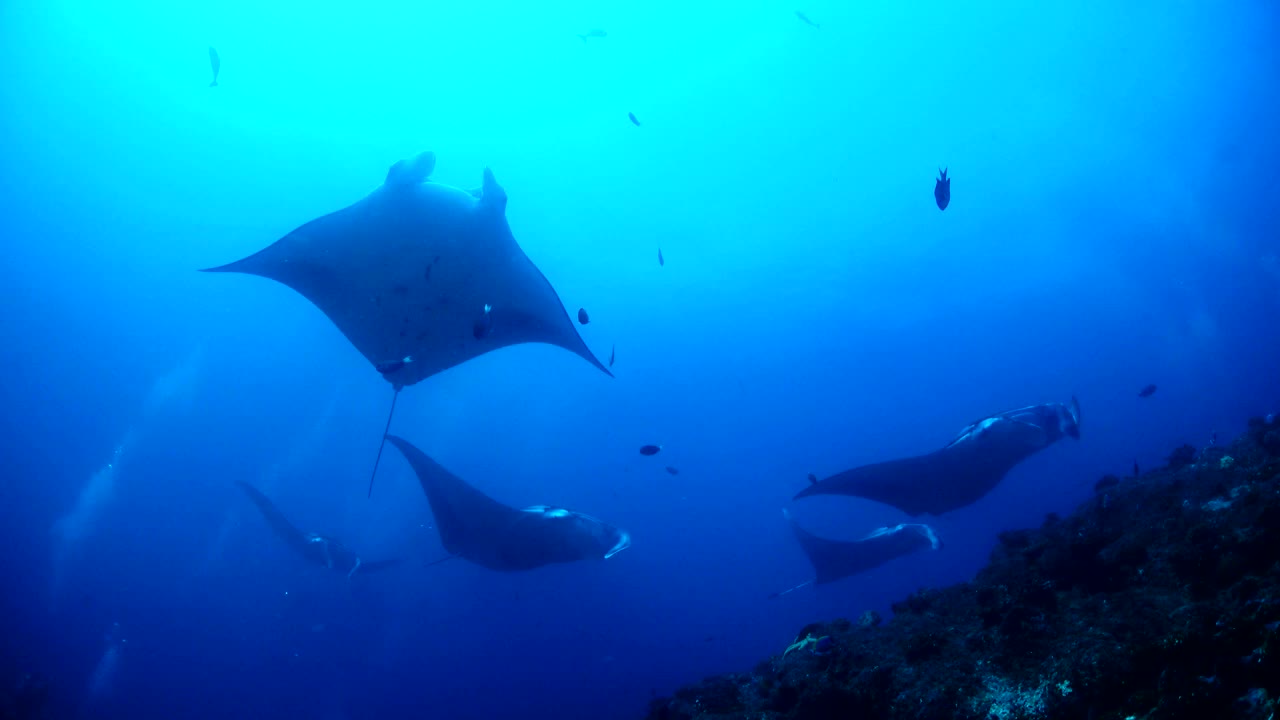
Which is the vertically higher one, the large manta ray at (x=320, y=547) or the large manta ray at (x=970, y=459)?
the large manta ray at (x=970, y=459)

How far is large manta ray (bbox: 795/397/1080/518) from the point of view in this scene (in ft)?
23.5

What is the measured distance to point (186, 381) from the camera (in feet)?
143

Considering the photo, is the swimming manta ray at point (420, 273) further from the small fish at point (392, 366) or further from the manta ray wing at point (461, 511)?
the manta ray wing at point (461, 511)

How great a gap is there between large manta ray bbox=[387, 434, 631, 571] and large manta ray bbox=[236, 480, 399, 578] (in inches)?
307

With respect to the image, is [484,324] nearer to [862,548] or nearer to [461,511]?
[461,511]

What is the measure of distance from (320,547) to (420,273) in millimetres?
12177

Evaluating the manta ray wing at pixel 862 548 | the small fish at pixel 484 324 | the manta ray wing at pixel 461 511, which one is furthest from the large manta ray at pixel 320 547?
the small fish at pixel 484 324

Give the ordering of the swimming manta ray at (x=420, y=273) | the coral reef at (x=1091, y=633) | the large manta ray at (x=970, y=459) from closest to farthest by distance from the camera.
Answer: the coral reef at (x=1091, y=633)
the swimming manta ray at (x=420, y=273)
the large manta ray at (x=970, y=459)

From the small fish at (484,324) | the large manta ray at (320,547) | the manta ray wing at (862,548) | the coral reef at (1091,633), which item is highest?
the small fish at (484,324)

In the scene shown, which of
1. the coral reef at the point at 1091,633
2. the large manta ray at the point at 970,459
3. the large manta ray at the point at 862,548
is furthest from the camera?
the large manta ray at the point at 862,548

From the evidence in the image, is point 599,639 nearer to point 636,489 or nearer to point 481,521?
point 636,489

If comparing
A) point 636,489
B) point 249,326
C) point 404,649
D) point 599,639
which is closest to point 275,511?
point 404,649

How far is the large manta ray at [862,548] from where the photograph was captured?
9.48 m

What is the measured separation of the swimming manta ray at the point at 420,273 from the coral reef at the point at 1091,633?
11.4 feet
